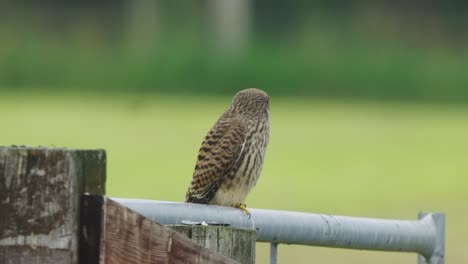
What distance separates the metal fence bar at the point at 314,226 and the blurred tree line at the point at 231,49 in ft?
58.3

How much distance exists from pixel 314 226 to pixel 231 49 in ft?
68.9

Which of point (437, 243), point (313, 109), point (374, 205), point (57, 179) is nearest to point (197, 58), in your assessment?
point (313, 109)

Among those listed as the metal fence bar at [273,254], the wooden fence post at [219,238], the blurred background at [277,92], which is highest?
the blurred background at [277,92]

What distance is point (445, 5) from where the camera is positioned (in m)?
30.4

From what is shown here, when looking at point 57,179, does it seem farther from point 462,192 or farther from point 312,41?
point 312,41

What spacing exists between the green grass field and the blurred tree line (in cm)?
72

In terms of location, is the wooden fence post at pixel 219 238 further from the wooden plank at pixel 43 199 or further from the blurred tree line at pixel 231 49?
the blurred tree line at pixel 231 49

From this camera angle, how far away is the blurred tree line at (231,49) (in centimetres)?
2277

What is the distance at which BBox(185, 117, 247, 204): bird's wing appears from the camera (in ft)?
17.9

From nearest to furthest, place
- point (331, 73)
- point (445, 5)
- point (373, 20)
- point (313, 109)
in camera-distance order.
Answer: point (313, 109)
point (331, 73)
point (373, 20)
point (445, 5)

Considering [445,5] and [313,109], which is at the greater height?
[445,5]

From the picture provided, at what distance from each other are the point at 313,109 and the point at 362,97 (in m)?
1.48

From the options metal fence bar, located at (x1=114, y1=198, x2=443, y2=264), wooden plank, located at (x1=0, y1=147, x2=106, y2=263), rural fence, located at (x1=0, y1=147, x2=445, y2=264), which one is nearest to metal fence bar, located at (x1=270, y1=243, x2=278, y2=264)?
metal fence bar, located at (x1=114, y1=198, x2=443, y2=264)

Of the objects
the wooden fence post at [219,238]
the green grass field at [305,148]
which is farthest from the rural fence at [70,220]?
the green grass field at [305,148]
